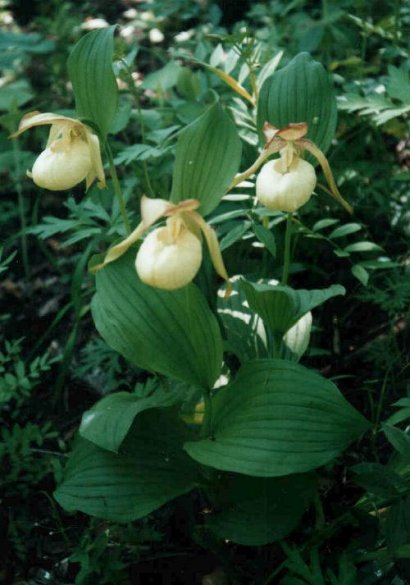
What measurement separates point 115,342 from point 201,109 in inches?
34.6

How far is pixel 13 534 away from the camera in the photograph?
1.51 meters

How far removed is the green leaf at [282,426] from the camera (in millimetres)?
1155

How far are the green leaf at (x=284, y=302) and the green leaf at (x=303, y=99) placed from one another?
32cm

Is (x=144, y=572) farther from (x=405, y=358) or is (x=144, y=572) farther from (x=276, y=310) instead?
(x=405, y=358)

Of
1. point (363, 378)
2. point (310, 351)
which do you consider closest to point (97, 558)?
point (310, 351)

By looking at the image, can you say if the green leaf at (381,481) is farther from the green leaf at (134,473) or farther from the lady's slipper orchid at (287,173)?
the lady's slipper orchid at (287,173)

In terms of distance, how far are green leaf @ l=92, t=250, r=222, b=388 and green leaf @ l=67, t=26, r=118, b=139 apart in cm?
28

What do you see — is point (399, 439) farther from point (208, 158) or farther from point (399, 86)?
point (399, 86)

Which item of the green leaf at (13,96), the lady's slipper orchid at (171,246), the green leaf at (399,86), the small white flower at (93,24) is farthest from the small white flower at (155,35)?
the lady's slipper orchid at (171,246)

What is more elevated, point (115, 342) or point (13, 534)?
point (115, 342)

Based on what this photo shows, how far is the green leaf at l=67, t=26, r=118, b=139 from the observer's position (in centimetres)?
127

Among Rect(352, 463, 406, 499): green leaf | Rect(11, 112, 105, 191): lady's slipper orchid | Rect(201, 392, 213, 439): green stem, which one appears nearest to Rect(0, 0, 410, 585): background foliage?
Rect(352, 463, 406, 499): green leaf

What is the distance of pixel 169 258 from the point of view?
1.05 m

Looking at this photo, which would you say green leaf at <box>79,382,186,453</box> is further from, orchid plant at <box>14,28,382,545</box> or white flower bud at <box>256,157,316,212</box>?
white flower bud at <box>256,157,316,212</box>
